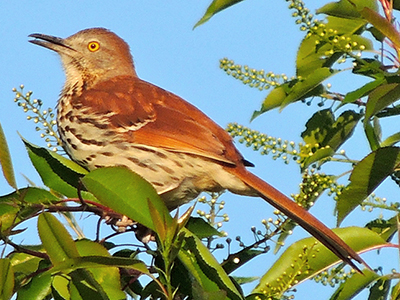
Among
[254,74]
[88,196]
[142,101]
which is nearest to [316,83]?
[254,74]

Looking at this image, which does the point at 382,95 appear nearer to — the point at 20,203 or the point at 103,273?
the point at 103,273

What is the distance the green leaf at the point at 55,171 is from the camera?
2.82 meters

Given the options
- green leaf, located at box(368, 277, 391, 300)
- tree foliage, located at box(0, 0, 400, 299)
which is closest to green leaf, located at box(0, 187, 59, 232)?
tree foliage, located at box(0, 0, 400, 299)

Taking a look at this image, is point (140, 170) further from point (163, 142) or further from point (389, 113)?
point (389, 113)

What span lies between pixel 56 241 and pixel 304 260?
867 millimetres

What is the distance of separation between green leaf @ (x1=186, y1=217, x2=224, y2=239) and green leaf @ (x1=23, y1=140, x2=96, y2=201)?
44 cm

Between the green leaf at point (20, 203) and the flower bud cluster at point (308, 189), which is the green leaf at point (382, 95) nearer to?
the flower bud cluster at point (308, 189)

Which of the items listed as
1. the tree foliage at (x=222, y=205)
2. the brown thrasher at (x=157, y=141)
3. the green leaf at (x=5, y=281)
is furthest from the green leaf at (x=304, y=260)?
the green leaf at (x=5, y=281)

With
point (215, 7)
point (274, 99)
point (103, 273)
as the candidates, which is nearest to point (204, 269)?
point (103, 273)

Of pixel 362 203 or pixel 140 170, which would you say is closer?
pixel 362 203

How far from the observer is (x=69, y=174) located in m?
2.95

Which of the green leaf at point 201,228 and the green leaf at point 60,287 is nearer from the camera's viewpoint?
the green leaf at point 60,287

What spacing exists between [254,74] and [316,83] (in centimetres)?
31

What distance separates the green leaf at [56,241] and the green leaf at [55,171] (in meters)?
0.74
